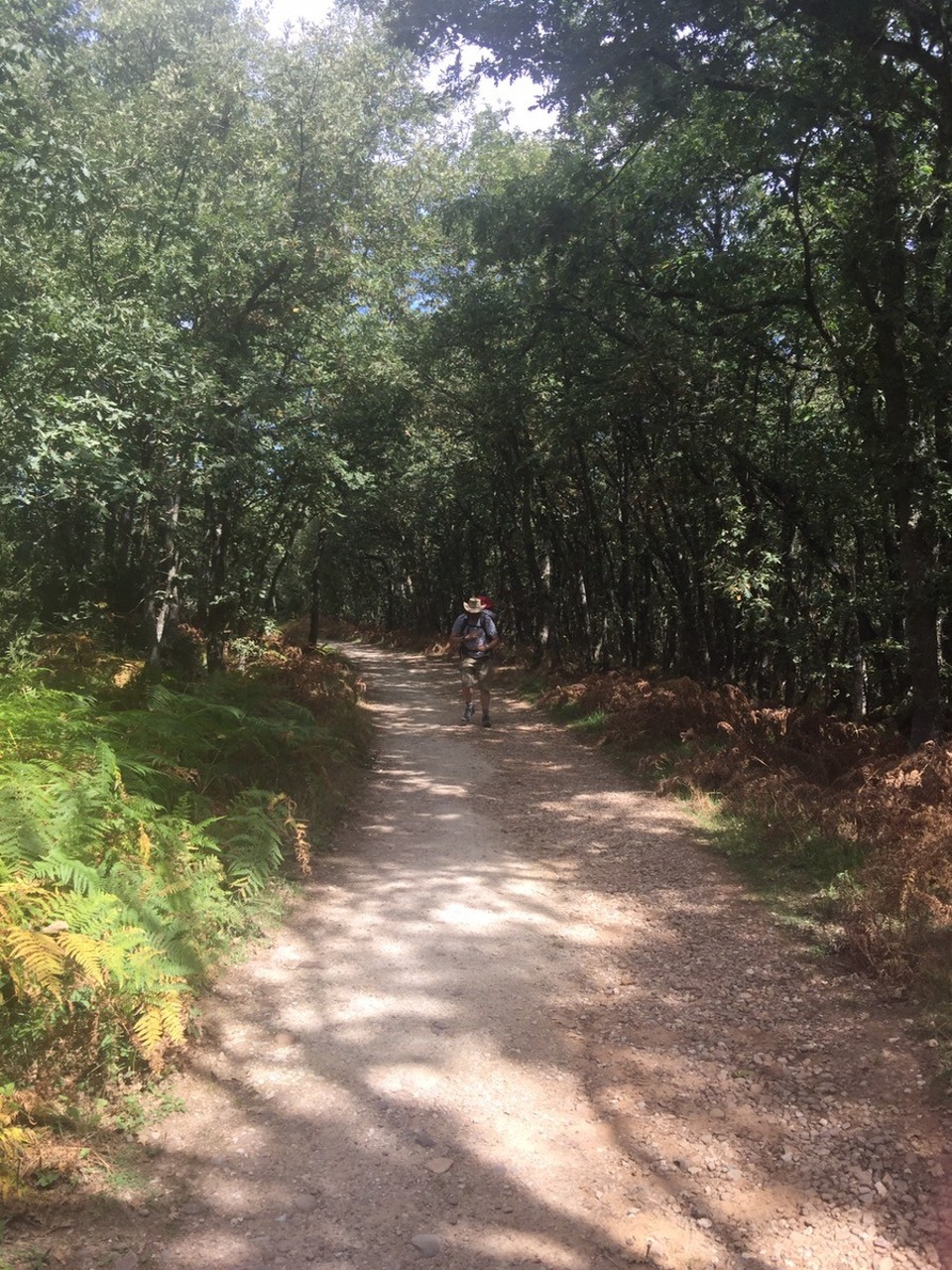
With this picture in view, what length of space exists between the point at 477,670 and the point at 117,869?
351 inches

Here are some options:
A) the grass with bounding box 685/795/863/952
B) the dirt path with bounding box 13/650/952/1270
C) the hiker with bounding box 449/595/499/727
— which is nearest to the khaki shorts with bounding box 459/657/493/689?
the hiker with bounding box 449/595/499/727

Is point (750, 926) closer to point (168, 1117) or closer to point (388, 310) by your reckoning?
point (168, 1117)

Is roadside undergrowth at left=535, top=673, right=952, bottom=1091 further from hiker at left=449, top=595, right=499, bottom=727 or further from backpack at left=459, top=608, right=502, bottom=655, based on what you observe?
backpack at left=459, top=608, right=502, bottom=655

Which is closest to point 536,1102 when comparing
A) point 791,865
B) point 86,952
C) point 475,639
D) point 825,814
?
point 86,952

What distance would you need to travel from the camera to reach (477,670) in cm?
1295

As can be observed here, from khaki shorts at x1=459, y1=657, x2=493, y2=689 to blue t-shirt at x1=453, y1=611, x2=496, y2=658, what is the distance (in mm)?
124

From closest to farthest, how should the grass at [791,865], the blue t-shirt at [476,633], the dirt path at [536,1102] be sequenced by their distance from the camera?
the dirt path at [536,1102] < the grass at [791,865] < the blue t-shirt at [476,633]

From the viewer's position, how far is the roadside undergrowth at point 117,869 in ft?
10.3

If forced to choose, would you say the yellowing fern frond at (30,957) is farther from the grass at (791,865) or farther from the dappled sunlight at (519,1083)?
the grass at (791,865)

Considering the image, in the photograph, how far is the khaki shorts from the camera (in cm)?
1274

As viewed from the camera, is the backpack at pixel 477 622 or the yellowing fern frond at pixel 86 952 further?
the backpack at pixel 477 622

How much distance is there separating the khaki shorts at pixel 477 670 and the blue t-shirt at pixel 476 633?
124 mm

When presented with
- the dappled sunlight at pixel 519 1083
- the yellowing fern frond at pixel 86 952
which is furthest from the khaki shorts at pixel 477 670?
the yellowing fern frond at pixel 86 952

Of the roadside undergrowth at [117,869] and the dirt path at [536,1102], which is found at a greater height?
the roadside undergrowth at [117,869]
